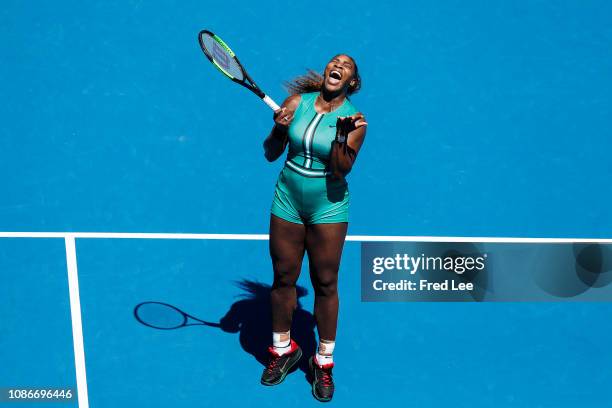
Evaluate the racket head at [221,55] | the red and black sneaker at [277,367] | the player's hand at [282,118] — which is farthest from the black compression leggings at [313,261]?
the racket head at [221,55]

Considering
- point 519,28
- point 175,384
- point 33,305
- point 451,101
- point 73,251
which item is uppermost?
point 519,28

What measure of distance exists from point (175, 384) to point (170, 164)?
2.51 m

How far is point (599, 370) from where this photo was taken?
654 cm

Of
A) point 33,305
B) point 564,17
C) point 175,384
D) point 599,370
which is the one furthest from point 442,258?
point 33,305

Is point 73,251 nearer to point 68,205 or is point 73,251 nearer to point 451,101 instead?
point 68,205

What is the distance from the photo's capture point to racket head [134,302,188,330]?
6.79 metres

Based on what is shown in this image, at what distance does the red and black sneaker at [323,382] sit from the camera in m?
6.10

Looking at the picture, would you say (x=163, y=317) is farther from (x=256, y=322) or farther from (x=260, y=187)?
(x=260, y=187)

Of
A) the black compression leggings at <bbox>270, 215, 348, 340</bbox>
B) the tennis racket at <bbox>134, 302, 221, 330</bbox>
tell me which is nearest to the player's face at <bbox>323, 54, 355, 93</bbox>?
the black compression leggings at <bbox>270, 215, 348, 340</bbox>

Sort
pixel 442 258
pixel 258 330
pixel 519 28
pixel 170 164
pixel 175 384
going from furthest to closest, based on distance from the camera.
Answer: pixel 519 28 < pixel 170 164 < pixel 442 258 < pixel 258 330 < pixel 175 384

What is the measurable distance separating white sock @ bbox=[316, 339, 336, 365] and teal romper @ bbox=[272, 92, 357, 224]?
1.00 m

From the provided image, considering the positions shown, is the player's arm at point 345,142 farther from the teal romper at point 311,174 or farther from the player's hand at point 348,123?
the teal romper at point 311,174

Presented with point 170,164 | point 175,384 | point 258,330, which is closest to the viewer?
point 175,384

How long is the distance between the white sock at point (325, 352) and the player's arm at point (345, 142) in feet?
4.53
